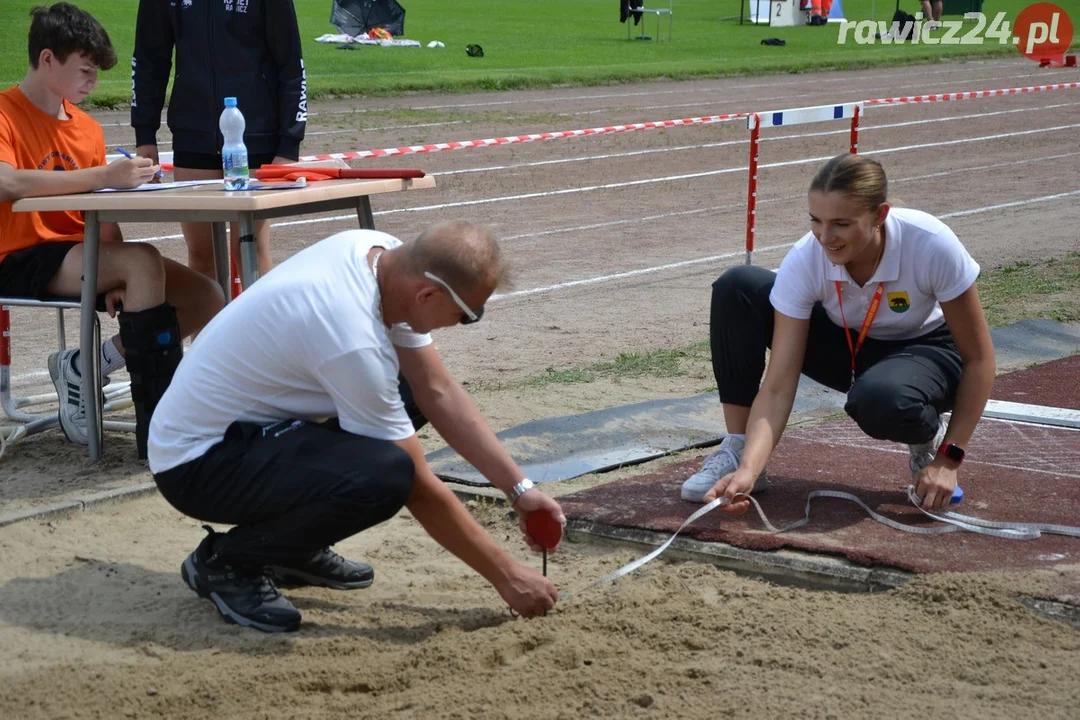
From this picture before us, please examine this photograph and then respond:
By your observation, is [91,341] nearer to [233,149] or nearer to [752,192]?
[233,149]

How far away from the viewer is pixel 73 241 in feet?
16.8

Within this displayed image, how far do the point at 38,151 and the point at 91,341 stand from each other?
2.60ft

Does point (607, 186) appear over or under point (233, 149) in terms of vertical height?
under

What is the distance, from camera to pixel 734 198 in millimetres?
12328

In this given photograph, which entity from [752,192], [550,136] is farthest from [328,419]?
[550,136]

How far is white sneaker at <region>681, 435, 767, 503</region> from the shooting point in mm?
4395

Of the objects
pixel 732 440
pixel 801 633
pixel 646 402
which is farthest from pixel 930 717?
pixel 646 402

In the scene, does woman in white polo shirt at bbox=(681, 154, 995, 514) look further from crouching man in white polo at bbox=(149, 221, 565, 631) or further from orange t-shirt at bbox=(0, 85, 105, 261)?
orange t-shirt at bbox=(0, 85, 105, 261)

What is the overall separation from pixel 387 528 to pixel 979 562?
1.95 meters

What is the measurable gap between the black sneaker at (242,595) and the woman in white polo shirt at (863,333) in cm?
130

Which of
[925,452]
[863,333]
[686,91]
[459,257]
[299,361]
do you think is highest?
[686,91]

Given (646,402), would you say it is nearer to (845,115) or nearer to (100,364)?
(100,364)

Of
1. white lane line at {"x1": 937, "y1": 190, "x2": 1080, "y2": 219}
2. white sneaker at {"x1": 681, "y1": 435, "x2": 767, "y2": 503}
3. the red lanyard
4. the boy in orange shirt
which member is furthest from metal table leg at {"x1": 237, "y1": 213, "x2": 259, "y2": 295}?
white lane line at {"x1": 937, "y1": 190, "x2": 1080, "y2": 219}

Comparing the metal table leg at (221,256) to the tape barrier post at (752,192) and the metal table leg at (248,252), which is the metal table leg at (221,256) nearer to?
the metal table leg at (248,252)
